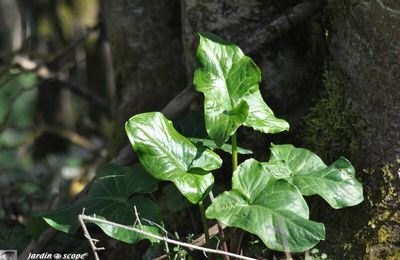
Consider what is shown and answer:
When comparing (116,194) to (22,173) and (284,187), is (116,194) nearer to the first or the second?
(284,187)

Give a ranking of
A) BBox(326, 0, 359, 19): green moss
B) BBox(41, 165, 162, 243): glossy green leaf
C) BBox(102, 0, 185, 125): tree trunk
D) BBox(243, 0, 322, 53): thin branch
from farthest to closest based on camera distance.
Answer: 1. BBox(102, 0, 185, 125): tree trunk
2. BBox(243, 0, 322, 53): thin branch
3. BBox(326, 0, 359, 19): green moss
4. BBox(41, 165, 162, 243): glossy green leaf

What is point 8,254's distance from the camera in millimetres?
2602

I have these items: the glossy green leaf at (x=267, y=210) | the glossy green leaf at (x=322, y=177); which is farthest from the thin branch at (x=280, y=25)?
the glossy green leaf at (x=267, y=210)

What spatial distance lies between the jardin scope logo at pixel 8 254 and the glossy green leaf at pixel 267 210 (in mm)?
1070

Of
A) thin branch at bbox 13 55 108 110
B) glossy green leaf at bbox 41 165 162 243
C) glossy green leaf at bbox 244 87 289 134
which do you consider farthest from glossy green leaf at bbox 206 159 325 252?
thin branch at bbox 13 55 108 110

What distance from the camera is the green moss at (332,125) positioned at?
2.22 metres

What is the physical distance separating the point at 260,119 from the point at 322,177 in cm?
28

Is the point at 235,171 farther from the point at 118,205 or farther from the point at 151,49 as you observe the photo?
the point at 151,49

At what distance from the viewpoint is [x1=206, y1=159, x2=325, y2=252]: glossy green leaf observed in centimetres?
185

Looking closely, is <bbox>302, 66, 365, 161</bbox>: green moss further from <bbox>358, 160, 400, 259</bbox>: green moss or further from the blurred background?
<bbox>358, 160, 400, 259</bbox>: green moss

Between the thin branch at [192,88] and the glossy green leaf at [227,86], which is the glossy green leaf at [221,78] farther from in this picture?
the thin branch at [192,88]

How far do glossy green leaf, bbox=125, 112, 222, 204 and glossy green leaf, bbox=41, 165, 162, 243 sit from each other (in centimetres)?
16

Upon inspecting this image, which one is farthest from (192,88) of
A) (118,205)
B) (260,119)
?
(118,205)

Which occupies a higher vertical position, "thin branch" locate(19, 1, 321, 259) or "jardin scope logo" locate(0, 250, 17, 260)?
"thin branch" locate(19, 1, 321, 259)
